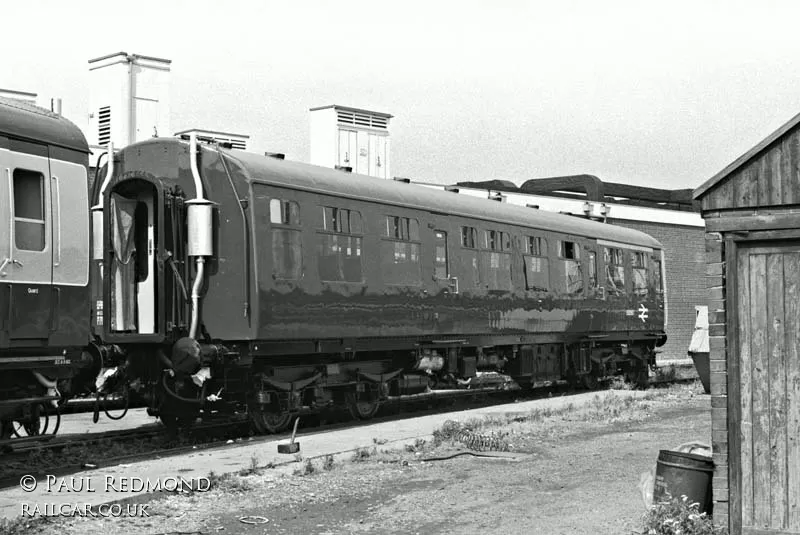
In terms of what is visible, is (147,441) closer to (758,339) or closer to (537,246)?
(758,339)

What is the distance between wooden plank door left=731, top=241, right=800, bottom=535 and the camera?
301 inches

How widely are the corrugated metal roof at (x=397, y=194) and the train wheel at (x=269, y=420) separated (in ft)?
10.1

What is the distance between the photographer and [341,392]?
55.0 ft

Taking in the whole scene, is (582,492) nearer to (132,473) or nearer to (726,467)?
(726,467)

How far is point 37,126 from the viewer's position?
11094 mm

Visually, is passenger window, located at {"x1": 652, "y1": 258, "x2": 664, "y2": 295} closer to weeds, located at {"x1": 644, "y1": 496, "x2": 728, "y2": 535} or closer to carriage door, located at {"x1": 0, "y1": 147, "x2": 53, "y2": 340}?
carriage door, located at {"x1": 0, "y1": 147, "x2": 53, "y2": 340}

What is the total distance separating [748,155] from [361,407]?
10009 mm

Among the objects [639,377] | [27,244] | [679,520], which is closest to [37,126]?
[27,244]

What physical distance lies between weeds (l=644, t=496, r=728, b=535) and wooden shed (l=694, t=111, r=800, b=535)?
12 cm

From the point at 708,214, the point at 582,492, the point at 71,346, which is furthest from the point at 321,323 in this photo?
the point at 708,214

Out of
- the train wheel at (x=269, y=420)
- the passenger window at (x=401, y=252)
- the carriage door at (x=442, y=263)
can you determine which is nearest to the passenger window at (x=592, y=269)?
the carriage door at (x=442, y=263)

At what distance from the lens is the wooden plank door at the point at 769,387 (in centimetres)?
766

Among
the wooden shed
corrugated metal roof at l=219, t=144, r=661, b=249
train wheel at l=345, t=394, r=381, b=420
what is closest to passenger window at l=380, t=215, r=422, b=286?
corrugated metal roof at l=219, t=144, r=661, b=249

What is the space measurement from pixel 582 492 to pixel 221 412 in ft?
20.1
